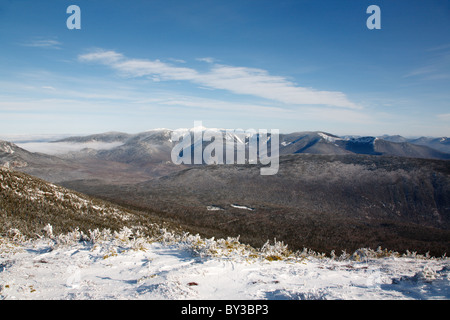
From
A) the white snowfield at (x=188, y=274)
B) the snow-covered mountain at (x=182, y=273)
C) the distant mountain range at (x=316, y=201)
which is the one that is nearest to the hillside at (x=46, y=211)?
the snow-covered mountain at (x=182, y=273)

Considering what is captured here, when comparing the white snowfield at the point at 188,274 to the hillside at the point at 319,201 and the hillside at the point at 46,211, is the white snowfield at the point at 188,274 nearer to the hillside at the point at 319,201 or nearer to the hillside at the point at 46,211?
the hillside at the point at 46,211

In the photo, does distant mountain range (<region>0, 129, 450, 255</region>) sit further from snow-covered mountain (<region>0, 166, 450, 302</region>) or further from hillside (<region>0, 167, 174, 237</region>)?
snow-covered mountain (<region>0, 166, 450, 302</region>)

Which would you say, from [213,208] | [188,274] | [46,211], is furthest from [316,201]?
[188,274]

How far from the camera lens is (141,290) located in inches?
214

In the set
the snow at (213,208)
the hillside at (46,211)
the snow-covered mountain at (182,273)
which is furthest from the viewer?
the snow at (213,208)

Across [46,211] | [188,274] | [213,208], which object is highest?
[188,274]

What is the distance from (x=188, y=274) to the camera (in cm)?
625

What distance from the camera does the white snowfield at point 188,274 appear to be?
5.30 meters

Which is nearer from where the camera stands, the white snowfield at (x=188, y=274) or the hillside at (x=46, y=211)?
the white snowfield at (x=188, y=274)

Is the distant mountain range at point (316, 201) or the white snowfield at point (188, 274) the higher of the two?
the white snowfield at point (188, 274)

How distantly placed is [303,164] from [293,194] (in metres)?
17.7

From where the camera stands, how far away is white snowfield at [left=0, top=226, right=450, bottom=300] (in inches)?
209

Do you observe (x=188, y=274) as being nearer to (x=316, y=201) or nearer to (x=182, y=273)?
(x=182, y=273)
